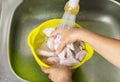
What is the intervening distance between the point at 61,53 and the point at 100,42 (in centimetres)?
16

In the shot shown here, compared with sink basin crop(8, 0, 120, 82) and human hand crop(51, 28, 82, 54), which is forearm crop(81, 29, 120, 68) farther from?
sink basin crop(8, 0, 120, 82)

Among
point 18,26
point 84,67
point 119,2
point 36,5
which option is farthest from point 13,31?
point 119,2

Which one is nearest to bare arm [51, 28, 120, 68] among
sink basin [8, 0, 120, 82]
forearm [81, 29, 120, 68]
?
forearm [81, 29, 120, 68]

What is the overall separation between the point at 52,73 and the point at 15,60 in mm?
→ 139

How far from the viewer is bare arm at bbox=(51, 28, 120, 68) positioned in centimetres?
85

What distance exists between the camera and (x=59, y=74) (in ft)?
2.97

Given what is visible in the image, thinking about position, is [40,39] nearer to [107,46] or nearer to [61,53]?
[61,53]

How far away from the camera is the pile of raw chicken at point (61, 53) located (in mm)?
964

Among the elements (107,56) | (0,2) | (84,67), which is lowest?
(84,67)

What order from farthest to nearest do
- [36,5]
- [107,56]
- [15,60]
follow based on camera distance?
[36,5]
[15,60]
[107,56]

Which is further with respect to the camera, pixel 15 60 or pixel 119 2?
pixel 119 2

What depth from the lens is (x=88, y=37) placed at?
885 mm

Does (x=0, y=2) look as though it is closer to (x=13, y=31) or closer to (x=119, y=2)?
(x=13, y=31)

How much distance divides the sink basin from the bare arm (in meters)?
0.15
